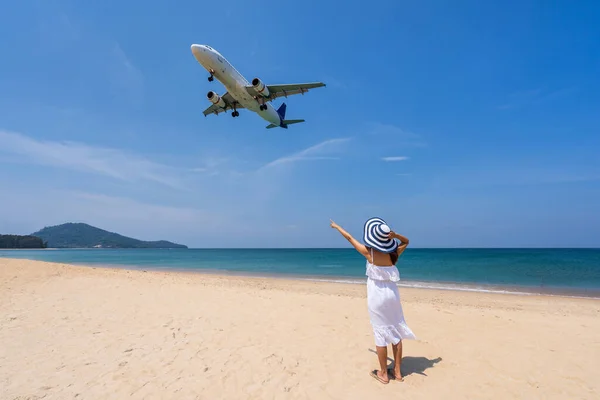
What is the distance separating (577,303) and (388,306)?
1527cm

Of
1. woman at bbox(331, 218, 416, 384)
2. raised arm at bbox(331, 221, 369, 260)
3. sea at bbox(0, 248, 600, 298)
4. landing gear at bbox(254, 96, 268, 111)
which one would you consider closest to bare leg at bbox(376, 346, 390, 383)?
woman at bbox(331, 218, 416, 384)

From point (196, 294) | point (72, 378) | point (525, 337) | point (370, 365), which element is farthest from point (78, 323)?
point (525, 337)

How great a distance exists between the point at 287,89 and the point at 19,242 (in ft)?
629

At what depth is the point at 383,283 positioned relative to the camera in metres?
3.99

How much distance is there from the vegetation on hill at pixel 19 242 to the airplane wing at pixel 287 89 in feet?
613

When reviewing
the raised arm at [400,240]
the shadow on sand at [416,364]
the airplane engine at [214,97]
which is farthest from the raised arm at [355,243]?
the airplane engine at [214,97]

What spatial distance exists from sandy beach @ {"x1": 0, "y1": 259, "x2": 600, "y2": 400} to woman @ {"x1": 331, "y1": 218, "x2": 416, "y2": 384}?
0.67 metres

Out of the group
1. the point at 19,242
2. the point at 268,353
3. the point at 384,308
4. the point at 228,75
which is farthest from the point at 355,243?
the point at 19,242

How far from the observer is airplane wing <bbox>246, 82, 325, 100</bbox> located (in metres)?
22.0

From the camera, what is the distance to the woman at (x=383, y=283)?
389cm

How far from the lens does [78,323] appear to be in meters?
6.91

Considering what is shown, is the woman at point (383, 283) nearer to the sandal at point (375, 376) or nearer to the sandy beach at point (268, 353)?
the sandal at point (375, 376)

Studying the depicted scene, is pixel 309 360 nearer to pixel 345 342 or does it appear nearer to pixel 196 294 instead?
pixel 345 342

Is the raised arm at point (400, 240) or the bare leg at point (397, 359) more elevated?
the raised arm at point (400, 240)
